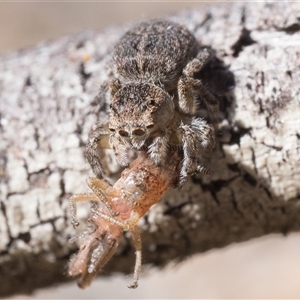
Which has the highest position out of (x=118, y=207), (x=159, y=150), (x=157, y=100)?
(x=157, y=100)

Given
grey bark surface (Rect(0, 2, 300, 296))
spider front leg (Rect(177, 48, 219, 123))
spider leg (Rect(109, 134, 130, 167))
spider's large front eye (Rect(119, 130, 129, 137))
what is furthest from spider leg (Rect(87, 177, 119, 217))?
spider front leg (Rect(177, 48, 219, 123))

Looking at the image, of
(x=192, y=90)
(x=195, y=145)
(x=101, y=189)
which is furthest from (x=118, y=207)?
(x=192, y=90)

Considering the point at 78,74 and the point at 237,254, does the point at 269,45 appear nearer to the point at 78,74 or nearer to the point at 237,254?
the point at 78,74

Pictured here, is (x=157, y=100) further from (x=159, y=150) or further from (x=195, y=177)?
(x=195, y=177)

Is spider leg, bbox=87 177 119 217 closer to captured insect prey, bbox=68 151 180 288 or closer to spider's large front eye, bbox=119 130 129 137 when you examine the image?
captured insect prey, bbox=68 151 180 288

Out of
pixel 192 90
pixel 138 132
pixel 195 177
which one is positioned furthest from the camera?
pixel 195 177

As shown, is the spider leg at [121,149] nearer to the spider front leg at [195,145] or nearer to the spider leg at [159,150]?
the spider leg at [159,150]

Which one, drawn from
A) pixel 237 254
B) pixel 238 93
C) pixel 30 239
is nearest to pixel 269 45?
pixel 238 93

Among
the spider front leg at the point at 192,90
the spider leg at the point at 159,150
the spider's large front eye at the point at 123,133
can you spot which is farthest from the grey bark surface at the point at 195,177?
the spider's large front eye at the point at 123,133
